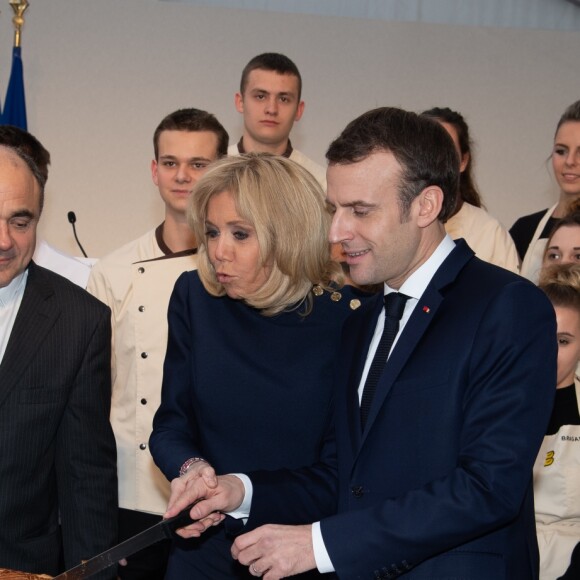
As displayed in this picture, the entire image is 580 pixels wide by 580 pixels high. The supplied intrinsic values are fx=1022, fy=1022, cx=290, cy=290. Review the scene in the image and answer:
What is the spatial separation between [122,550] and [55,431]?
2.19 ft

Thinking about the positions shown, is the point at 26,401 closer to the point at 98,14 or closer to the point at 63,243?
the point at 63,243

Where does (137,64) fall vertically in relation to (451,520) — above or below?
above

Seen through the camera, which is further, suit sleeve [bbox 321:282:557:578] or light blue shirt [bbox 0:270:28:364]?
light blue shirt [bbox 0:270:28:364]

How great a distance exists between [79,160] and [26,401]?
163 inches

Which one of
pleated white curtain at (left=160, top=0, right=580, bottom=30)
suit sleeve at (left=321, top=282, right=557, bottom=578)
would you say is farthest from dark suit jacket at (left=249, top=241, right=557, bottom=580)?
pleated white curtain at (left=160, top=0, right=580, bottom=30)

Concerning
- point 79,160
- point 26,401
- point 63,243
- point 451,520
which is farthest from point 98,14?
point 451,520

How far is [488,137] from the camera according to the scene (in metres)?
6.77

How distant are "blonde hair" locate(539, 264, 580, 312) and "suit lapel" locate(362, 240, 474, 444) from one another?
48.7 inches

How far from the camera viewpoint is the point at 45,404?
8.08 feet

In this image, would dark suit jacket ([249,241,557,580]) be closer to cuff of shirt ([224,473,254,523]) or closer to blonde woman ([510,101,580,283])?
cuff of shirt ([224,473,254,523])

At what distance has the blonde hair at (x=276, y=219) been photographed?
2252mm

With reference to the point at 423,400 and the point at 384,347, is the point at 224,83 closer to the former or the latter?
the point at 384,347

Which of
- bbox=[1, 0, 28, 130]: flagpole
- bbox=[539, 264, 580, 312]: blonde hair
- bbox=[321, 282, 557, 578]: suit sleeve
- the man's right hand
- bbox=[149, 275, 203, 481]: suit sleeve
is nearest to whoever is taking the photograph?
bbox=[321, 282, 557, 578]: suit sleeve

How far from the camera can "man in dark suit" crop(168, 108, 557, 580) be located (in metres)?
1.72
